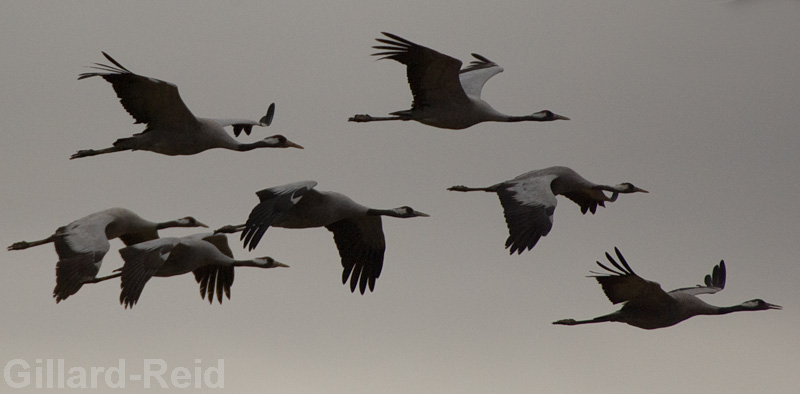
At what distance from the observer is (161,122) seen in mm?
20672

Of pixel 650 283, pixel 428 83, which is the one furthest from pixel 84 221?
pixel 650 283

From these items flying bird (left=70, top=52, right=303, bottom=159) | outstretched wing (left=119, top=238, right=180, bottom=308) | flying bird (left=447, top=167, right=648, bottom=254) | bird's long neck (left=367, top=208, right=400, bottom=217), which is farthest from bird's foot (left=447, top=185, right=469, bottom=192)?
outstretched wing (left=119, top=238, right=180, bottom=308)

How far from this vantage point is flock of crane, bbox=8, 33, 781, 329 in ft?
66.2

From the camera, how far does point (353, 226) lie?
74.0ft

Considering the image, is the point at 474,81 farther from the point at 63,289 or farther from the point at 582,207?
the point at 63,289

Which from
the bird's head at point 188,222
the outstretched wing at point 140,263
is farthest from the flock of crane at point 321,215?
the bird's head at point 188,222

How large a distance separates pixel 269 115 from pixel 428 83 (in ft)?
13.3

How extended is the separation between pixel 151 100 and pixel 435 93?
354 cm

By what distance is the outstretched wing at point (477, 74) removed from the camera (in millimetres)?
24062

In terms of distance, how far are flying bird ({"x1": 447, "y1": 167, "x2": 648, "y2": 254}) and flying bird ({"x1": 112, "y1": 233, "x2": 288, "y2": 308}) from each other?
327 cm

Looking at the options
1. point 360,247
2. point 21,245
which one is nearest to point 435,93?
point 360,247

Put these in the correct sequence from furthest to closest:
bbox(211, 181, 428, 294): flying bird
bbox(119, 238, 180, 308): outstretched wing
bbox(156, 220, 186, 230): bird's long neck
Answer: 1. bbox(156, 220, 186, 230): bird's long neck
2. bbox(211, 181, 428, 294): flying bird
3. bbox(119, 238, 180, 308): outstretched wing

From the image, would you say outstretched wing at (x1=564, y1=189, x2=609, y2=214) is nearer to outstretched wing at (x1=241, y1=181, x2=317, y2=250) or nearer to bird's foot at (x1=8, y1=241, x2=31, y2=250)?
outstretched wing at (x1=241, y1=181, x2=317, y2=250)

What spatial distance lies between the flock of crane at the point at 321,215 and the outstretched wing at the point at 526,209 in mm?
13
